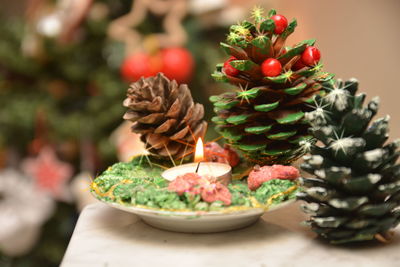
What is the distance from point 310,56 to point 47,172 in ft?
3.42

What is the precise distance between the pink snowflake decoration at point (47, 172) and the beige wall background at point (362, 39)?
35.6 inches

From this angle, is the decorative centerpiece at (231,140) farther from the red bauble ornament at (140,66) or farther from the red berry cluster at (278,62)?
the red bauble ornament at (140,66)

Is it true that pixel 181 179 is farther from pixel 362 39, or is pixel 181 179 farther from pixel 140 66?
pixel 362 39

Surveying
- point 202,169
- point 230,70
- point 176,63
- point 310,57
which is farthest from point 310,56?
point 176,63

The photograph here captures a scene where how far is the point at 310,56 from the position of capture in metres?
0.68

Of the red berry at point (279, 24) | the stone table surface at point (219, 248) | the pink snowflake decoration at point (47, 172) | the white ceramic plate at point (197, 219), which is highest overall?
the red berry at point (279, 24)

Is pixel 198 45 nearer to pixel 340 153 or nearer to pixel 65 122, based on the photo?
pixel 65 122

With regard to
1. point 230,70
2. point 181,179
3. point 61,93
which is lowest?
point 61,93

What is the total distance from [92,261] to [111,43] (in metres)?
0.97

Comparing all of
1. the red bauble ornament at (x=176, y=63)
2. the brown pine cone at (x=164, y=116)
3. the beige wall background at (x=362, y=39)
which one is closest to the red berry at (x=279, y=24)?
the brown pine cone at (x=164, y=116)

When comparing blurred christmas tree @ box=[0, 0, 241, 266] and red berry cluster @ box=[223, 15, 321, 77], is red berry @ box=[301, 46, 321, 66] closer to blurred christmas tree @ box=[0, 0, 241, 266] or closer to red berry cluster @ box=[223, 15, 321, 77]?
red berry cluster @ box=[223, 15, 321, 77]

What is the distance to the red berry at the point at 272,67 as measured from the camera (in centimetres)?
67

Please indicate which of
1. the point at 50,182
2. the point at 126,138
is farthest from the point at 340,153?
the point at 50,182

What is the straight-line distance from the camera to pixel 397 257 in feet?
1.77
